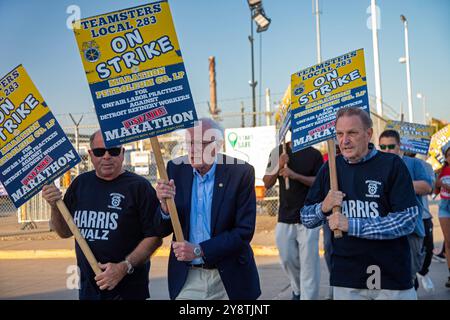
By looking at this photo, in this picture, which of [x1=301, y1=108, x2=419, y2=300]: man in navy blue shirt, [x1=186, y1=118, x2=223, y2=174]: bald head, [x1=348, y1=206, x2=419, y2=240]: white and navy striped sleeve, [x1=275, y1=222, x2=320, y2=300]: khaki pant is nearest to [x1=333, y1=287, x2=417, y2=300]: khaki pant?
[x1=301, y1=108, x2=419, y2=300]: man in navy blue shirt

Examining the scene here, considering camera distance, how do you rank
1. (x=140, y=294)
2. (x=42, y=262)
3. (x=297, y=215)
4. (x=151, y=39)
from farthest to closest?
1. (x=42, y=262)
2. (x=297, y=215)
3. (x=140, y=294)
4. (x=151, y=39)

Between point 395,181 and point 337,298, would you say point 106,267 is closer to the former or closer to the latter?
point 337,298

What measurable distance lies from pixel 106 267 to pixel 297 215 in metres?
3.14

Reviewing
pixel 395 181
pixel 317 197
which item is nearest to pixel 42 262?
pixel 317 197

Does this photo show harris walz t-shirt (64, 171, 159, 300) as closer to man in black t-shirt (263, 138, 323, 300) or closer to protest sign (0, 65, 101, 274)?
protest sign (0, 65, 101, 274)

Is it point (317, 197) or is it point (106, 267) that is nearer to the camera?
point (106, 267)

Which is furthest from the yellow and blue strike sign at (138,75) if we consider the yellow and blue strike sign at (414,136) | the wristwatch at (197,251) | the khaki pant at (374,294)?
the yellow and blue strike sign at (414,136)

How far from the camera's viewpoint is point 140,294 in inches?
145

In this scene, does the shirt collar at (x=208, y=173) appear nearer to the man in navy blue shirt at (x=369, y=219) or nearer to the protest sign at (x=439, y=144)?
the man in navy blue shirt at (x=369, y=219)

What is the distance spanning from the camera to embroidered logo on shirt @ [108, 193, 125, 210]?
3.70m

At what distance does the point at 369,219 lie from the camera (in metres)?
3.32

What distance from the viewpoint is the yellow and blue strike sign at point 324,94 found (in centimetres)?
411

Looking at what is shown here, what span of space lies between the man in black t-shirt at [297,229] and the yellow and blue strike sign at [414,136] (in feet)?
6.85

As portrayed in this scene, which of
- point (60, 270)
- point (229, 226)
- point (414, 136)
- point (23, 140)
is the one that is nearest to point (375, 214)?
point (229, 226)
